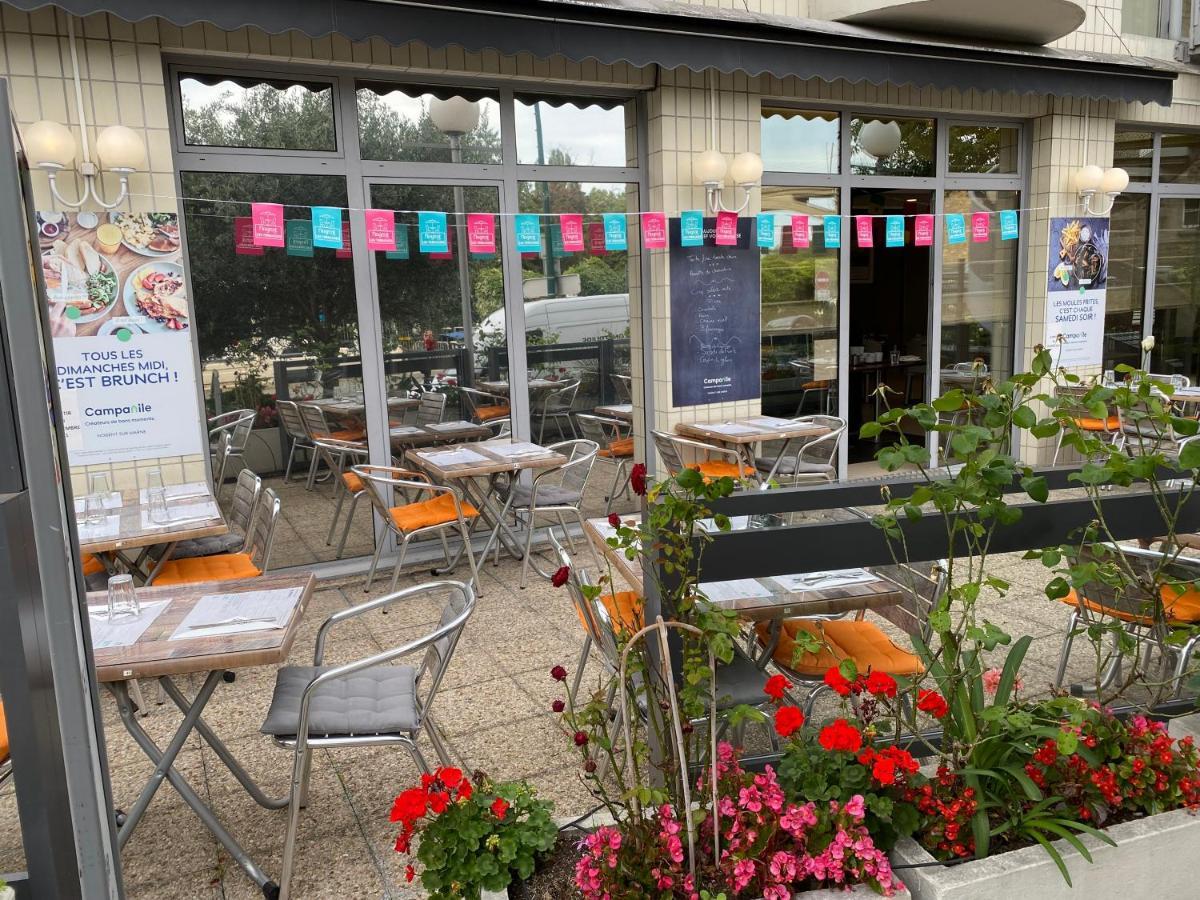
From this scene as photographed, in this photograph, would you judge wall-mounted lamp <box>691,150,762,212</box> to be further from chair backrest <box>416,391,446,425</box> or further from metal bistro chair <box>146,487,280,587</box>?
metal bistro chair <box>146,487,280,587</box>

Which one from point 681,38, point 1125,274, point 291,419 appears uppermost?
point 681,38

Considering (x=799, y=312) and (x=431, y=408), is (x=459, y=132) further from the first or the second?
(x=799, y=312)

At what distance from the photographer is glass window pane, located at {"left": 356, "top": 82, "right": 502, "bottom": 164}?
5.40m

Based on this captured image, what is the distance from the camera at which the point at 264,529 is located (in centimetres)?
442

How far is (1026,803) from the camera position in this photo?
1969 millimetres

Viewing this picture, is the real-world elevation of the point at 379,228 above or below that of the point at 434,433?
above

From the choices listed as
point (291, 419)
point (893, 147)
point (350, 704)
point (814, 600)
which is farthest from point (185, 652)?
point (893, 147)

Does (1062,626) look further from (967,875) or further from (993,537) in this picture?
(967,875)

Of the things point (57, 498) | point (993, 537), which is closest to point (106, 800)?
point (57, 498)

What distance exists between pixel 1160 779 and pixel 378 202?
4.88 m

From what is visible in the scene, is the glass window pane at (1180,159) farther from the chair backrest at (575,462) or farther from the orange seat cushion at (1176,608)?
the orange seat cushion at (1176,608)

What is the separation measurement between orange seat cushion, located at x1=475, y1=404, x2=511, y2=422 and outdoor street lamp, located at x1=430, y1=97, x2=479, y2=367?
615 mm

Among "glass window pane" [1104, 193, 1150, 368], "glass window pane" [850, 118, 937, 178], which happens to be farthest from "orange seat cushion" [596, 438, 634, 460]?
"glass window pane" [1104, 193, 1150, 368]

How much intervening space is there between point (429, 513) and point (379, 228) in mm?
1702
